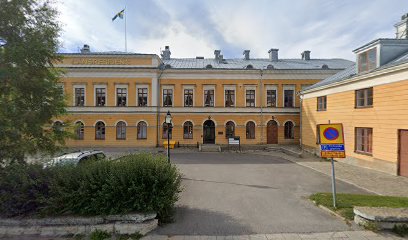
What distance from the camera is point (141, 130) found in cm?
2492

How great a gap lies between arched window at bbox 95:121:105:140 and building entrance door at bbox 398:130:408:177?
25.4 meters

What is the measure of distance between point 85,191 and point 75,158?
5.68 m

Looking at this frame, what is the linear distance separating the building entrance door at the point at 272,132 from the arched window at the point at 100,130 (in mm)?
18880

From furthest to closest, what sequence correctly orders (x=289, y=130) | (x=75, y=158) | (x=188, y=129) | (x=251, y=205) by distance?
(x=289, y=130)
(x=188, y=129)
(x=75, y=158)
(x=251, y=205)

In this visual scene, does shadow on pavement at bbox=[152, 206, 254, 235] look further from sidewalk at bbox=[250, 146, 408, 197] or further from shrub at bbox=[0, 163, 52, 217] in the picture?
sidewalk at bbox=[250, 146, 408, 197]

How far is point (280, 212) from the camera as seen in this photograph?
690cm

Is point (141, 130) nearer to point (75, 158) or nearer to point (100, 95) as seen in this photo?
point (100, 95)

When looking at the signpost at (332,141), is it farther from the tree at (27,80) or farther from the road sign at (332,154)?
the tree at (27,80)

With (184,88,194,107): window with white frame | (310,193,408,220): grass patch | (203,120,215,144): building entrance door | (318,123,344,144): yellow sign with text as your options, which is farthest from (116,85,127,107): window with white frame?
(318,123,344,144): yellow sign with text

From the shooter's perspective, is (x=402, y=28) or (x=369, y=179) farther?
(x=402, y=28)

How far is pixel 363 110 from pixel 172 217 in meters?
14.3

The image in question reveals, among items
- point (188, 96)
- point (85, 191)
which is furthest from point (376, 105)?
point (188, 96)

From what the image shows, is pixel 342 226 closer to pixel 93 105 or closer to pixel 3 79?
pixel 3 79

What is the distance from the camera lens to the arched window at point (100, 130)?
24.6 m
